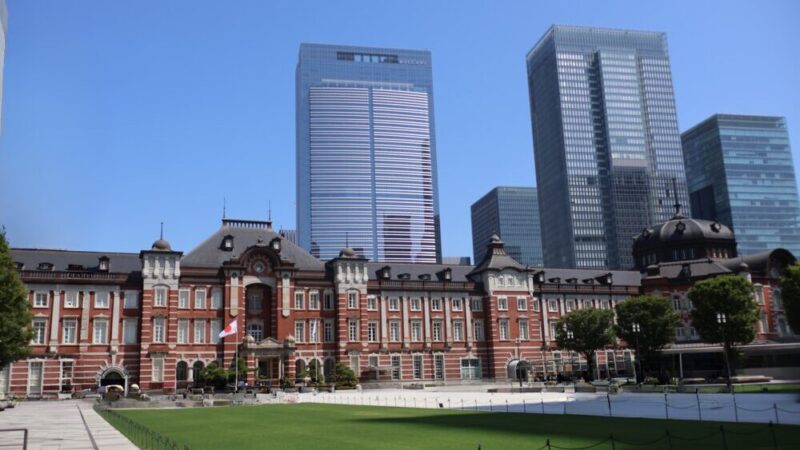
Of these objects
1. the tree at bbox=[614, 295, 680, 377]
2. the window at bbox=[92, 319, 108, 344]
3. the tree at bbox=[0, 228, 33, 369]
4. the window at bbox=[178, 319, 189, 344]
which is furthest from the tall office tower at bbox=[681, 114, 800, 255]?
the tree at bbox=[0, 228, 33, 369]

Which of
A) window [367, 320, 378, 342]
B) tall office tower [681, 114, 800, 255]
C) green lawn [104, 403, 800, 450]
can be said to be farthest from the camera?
tall office tower [681, 114, 800, 255]

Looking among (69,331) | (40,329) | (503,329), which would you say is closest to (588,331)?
(503,329)

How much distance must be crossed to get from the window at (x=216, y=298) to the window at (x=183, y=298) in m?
2.61

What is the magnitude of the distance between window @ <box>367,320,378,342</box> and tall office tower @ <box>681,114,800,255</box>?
133 meters

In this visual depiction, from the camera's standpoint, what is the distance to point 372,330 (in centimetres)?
8269

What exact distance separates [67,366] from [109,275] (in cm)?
972

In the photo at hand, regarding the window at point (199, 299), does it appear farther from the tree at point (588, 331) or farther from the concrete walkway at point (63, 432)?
the tree at point (588, 331)

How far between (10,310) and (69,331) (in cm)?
1945

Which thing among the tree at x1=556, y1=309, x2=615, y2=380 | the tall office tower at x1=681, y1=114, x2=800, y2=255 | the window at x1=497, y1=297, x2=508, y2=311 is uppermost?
the tall office tower at x1=681, y1=114, x2=800, y2=255

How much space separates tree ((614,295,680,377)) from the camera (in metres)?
76.6

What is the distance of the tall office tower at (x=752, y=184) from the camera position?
186 metres

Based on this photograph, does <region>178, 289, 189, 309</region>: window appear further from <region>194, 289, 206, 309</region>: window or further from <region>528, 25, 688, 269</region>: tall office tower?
<region>528, 25, 688, 269</region>: tall office tower

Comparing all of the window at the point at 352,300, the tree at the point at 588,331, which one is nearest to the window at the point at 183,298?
the window at the point at 352,300

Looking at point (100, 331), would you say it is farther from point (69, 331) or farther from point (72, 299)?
point (72, 299)
